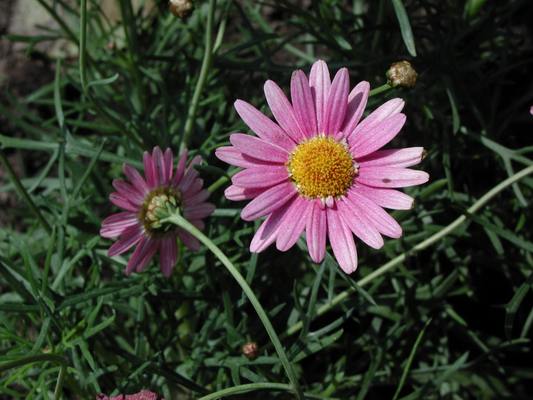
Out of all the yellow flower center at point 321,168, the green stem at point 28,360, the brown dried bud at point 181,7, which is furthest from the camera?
the brown dried bud at point 181,7

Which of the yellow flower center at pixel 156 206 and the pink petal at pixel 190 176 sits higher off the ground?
the pink petal at pixel 190 176

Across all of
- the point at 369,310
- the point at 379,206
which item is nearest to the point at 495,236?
the point at 369,310

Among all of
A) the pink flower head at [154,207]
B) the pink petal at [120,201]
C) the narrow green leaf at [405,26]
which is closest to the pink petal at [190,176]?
the pink flower head at [154,207]

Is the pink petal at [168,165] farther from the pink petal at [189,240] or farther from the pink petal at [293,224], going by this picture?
the pink petal at [293,224]

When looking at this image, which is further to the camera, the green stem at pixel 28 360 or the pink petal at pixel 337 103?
the pink petal at pixel 337 103

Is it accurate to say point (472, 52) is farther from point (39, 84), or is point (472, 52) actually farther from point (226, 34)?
point (39, 84)

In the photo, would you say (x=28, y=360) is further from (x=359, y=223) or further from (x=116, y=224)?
(x=359, y=223)
